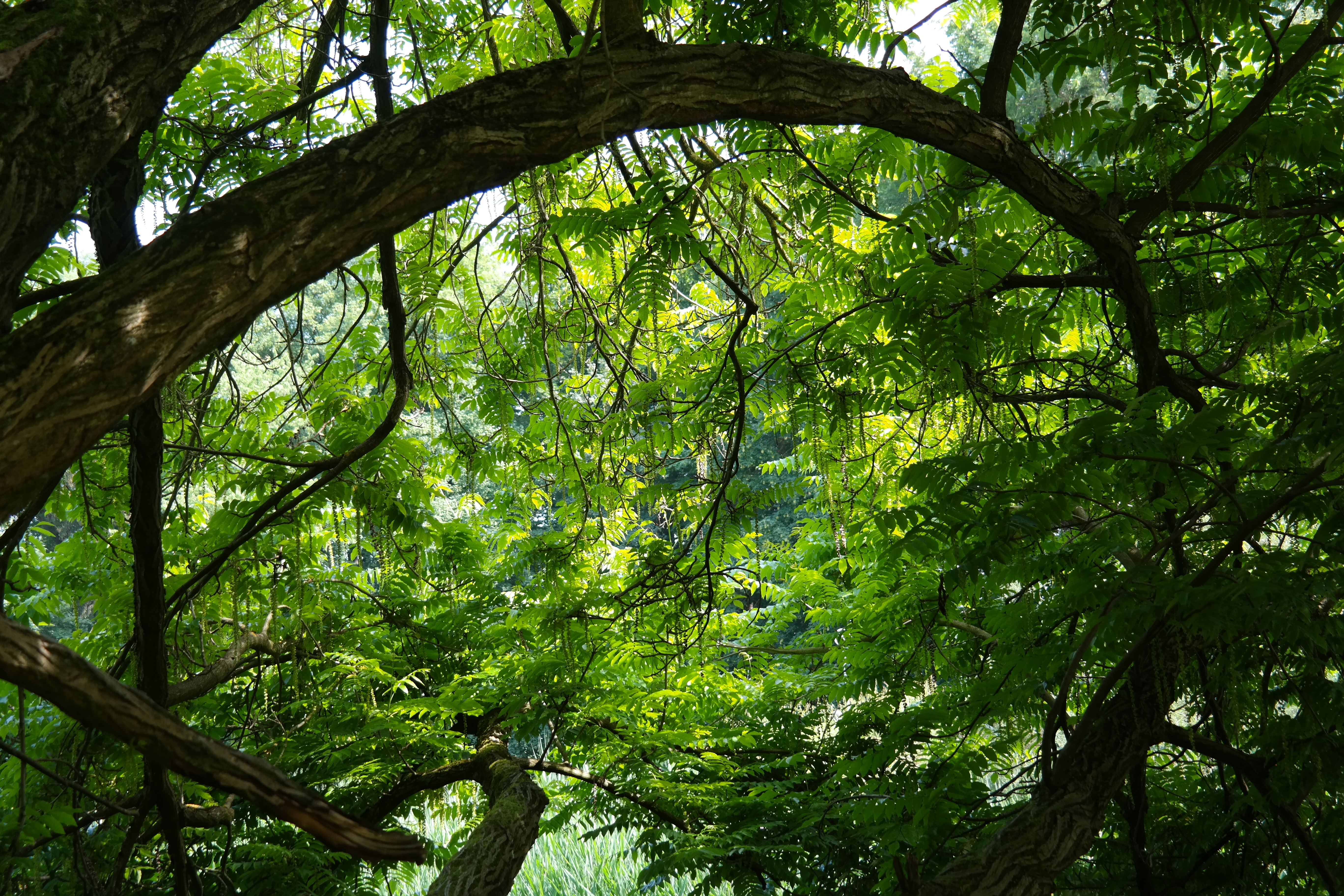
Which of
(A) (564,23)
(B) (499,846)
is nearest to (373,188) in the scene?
(A) (564,23)

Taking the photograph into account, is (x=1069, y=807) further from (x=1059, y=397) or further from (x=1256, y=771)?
(x=1059, y=397)

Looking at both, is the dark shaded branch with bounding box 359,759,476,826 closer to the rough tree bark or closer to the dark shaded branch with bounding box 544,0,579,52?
the rough tree bark

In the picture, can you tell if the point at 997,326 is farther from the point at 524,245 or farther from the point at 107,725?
the point at 107,725

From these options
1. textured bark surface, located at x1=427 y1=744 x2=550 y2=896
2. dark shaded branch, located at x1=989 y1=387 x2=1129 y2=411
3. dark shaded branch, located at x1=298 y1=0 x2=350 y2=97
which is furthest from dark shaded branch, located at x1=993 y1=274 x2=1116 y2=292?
textured bark surface, located at x1=427 y1=744 x2=550 y2=896

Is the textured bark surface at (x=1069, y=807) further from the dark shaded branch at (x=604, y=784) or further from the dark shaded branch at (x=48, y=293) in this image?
the dark shaded branch at (x=48, y=293)

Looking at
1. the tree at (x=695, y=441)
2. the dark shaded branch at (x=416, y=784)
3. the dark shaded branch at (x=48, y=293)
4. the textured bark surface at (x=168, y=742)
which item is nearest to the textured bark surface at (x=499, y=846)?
the tree at (x=695, y=441)

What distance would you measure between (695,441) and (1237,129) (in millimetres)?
2130

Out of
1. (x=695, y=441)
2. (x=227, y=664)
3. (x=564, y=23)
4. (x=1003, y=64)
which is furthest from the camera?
(x=695, y=441)

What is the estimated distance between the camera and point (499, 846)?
3.98 metres

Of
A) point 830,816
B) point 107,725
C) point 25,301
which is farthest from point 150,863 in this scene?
point 107,725

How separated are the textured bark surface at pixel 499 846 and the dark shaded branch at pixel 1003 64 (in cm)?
334

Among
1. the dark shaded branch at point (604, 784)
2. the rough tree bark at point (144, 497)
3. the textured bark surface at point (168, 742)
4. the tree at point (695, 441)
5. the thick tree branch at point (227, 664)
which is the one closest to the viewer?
the textured bark surface at point (168, 742)

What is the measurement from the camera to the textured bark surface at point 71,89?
57.7 inches

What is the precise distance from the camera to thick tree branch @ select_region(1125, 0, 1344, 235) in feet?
6.81
